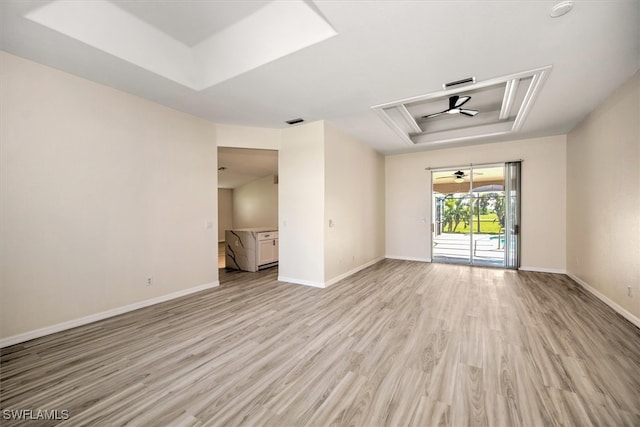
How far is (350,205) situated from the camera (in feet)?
17.6

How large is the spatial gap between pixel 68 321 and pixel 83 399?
1.62 meters

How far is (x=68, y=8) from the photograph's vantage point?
2.24 m

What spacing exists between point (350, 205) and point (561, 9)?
154 inches

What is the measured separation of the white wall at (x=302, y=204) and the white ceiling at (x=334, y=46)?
1.06 metres

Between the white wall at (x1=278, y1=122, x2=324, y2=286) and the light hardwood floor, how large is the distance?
994 millimetres

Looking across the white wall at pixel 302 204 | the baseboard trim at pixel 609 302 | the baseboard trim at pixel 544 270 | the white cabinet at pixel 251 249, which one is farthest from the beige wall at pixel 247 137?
the baseboard trim at pixel 544 270

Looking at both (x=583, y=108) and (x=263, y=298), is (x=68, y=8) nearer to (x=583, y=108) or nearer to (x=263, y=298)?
(x=263, y=298)

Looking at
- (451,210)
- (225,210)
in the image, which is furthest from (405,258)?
(225,210)

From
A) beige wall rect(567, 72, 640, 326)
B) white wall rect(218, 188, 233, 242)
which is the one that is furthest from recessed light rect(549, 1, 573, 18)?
white wall rect(218, 188, 233, 242)

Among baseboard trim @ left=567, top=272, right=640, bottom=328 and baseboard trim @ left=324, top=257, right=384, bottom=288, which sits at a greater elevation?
baseboard trim @ left=567, top=272, right=640, bottom=328

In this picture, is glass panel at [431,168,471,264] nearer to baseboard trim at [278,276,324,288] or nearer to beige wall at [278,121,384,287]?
beige wall at [278,121,384,287]

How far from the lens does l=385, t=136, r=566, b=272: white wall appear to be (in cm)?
542

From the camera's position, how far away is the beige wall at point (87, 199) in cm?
255
